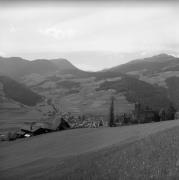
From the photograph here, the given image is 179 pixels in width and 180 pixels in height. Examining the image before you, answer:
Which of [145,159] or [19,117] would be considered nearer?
[145,159]

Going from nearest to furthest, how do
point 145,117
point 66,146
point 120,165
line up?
1. point 120,165
2. point 66,146
3. point 145,117

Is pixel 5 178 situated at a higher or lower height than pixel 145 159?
lower

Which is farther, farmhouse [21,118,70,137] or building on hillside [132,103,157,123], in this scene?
building on hillside [132,103,157,123]

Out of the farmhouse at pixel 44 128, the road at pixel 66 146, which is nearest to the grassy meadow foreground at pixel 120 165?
the road at pixel 66 146

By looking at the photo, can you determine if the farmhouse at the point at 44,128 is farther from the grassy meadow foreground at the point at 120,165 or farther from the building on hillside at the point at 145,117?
the grassy meadow foreground at the point at 120,165

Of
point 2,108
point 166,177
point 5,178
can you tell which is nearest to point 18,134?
point 5,178

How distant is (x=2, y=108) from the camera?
624 ft

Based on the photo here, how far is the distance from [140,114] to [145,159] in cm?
5897

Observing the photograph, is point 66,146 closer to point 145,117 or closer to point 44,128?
point 44,128

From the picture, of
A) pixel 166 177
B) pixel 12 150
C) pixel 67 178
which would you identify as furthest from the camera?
pixel 12 150

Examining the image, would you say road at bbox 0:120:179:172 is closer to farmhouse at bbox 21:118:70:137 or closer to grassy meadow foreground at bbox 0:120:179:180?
grassy meadow foreground at bbox 0:120:179:180

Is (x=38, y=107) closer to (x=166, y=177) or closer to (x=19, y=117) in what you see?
(x=19, y=117)

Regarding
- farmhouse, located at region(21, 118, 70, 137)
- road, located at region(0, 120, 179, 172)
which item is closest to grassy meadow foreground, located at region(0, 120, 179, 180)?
road, located at region(0, 120, 179, 172)

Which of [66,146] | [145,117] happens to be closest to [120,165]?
[66,146]
